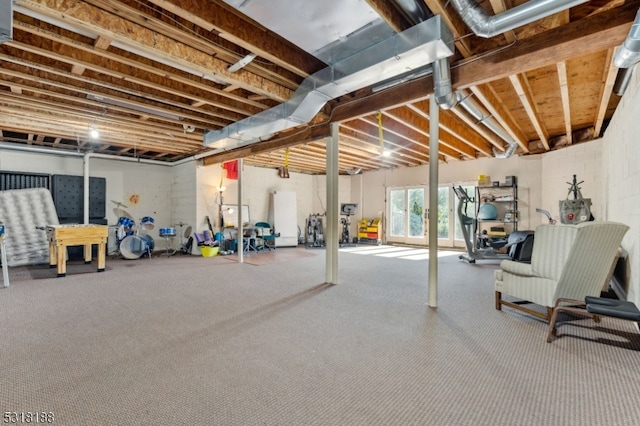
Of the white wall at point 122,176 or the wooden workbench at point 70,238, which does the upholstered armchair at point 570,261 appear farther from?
the white wall at point 122,176

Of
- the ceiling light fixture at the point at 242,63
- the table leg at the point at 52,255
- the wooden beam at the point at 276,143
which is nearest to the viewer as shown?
A: the ceiling light fixture at the point at 242,63

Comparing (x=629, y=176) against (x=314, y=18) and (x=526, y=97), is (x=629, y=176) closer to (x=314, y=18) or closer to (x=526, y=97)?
(x=526, y=97)

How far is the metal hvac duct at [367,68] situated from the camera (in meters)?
2.43

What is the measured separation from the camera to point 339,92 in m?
3.33

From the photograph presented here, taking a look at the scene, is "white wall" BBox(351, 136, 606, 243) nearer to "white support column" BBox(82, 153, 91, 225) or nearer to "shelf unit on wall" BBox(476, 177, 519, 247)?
"shelf unit on wall" BBox(476, 177, 519, 247)

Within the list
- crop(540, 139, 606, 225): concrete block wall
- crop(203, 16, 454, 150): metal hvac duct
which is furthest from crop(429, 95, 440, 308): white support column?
crop(540, 139, 606, 225): concrete block wall

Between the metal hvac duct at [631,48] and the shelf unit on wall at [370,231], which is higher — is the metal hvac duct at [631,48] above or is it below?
above

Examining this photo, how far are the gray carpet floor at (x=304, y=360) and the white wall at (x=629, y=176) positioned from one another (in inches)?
29.7

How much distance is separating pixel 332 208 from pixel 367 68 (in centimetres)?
226

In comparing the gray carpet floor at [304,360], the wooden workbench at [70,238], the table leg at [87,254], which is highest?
the wooden workbench at [70,238]

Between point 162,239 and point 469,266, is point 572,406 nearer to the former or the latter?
point 469,266

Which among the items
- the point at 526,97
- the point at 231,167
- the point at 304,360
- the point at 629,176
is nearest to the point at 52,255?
the point at 231,167

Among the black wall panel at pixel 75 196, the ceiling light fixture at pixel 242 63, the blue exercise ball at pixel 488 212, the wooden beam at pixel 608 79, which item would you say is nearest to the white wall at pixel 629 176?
the wooden beam at pixel 608 79

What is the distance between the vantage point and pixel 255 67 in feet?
11.0
